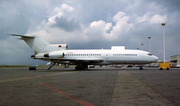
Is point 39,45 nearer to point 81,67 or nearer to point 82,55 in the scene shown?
point 82,55

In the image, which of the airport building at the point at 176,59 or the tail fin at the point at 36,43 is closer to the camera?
the tail fin at the point at 36,43

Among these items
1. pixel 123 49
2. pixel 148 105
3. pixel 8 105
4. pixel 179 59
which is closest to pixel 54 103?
pixel 8 105

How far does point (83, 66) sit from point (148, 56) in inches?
495

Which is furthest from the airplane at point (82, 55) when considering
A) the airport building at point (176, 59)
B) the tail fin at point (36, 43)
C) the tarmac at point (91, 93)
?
the airport building at point (176, 59)

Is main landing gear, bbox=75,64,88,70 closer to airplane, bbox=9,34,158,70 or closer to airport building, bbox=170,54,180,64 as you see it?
airplane, bbox=9,34,158,70

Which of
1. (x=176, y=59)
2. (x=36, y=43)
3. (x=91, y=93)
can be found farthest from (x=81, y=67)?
(x=176, y=59)

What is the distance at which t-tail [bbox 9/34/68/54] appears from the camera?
29766mm

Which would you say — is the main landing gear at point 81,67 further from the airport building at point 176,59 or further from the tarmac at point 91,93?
the airport building at point 176,59

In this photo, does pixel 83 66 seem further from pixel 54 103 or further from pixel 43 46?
pixel 54 103

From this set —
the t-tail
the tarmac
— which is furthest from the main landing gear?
the tarmac

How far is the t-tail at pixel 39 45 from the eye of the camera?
97.7ft

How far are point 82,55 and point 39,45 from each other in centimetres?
890

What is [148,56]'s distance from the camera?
28.3 meters

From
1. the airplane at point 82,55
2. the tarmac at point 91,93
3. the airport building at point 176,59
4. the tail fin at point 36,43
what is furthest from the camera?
the airport building at point 176,59
